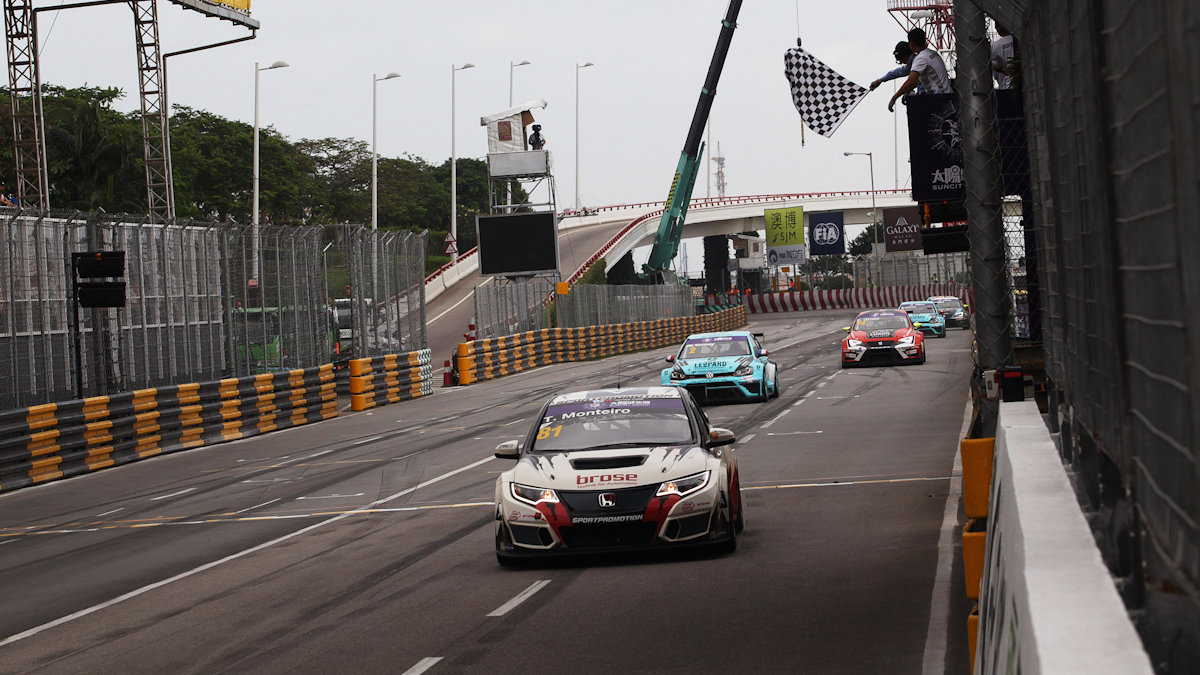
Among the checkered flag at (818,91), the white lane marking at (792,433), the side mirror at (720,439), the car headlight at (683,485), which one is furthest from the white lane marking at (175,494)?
the checkered flag at (818,91)

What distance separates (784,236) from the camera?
93.2 meters

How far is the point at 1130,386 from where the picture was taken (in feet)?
9.45

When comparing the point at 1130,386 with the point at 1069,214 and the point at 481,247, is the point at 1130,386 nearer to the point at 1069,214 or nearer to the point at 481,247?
the point at 1069,214

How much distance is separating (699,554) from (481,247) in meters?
41.3

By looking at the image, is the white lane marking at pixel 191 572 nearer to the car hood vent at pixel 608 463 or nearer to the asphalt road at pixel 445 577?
the asphalt road at pixel 445 577

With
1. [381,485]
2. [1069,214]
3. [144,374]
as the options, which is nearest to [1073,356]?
[1069,214]

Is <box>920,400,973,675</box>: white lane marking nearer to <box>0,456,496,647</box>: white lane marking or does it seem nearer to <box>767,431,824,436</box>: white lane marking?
<box>0,456,496,647</box>: white lane marking

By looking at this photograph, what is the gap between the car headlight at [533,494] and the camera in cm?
1016

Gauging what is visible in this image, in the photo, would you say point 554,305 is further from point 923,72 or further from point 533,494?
point 533,494

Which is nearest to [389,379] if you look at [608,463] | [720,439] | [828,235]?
[720,439]

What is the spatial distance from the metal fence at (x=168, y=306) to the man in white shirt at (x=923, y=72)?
12491 millimetres

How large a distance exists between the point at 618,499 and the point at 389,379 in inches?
890

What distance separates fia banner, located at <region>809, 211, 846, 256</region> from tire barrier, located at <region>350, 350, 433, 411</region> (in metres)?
64.6

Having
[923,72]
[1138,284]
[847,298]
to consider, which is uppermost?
[923,72]
